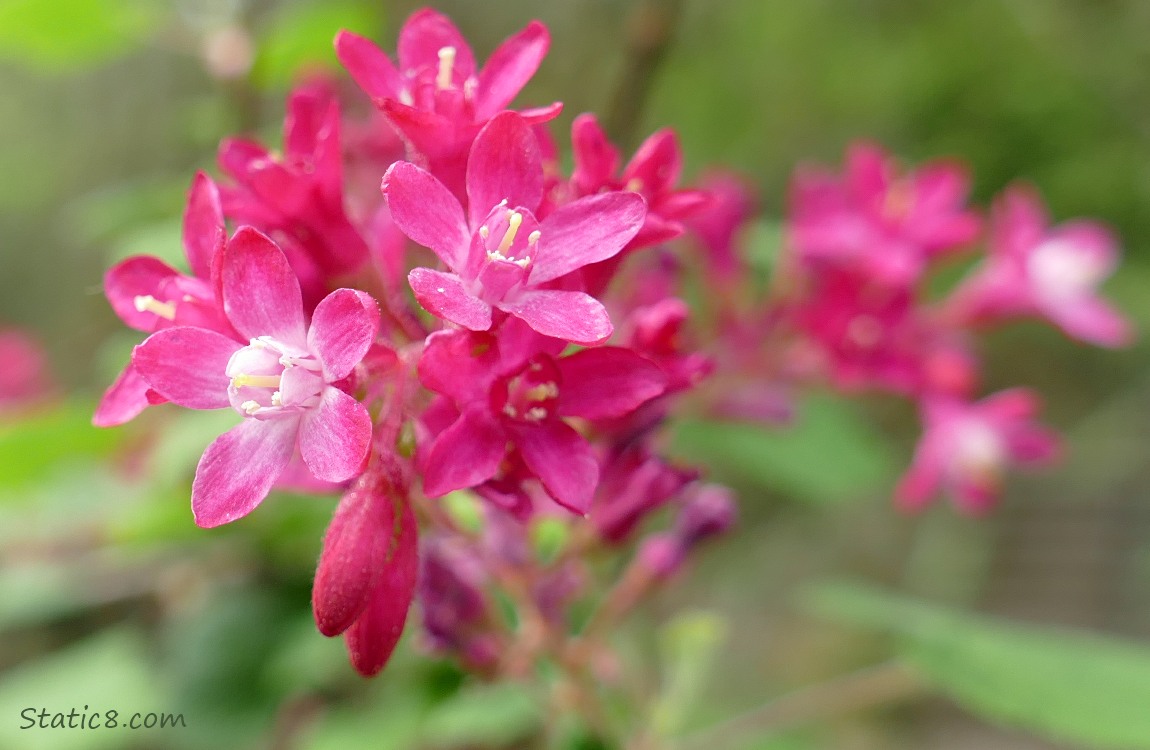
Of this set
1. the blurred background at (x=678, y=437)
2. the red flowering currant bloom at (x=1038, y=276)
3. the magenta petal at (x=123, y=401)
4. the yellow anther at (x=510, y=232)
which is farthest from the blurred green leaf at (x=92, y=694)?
the red flowering currant bloom at (x=1038, y=276)

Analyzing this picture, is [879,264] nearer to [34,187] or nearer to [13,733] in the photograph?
[13,733]

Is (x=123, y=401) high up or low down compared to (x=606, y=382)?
down

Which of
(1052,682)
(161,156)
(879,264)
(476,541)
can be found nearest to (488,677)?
(476,541)

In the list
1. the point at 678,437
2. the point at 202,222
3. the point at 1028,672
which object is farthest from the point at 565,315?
the point at 678,437

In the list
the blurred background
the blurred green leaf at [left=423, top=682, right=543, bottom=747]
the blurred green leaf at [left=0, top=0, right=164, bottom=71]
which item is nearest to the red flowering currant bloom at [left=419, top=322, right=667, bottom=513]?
the blurred background

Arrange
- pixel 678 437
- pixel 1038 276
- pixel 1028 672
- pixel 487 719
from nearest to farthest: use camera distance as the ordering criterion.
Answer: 1. pixel 1028 672
2. pixel 487 719
3. pixel 1038 276
4. pixel 678 437

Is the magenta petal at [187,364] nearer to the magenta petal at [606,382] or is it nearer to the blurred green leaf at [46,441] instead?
the magenta petal at [606,382]

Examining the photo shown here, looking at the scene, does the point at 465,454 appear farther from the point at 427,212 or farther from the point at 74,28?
the point at 74,28
